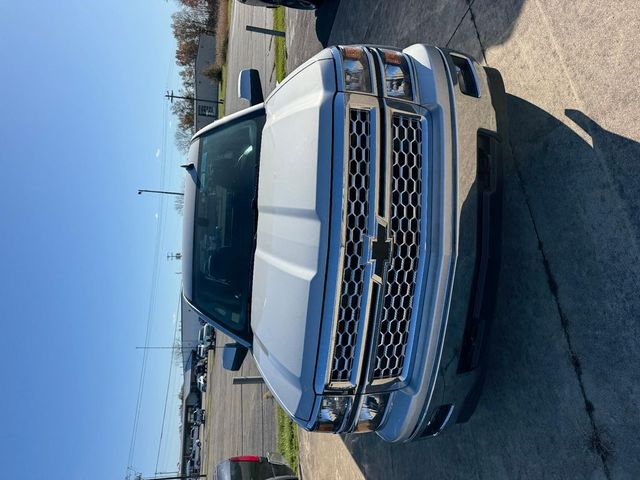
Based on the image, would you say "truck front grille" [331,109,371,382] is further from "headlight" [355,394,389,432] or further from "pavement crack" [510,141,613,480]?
"pavement crack" [510,141,613,480]

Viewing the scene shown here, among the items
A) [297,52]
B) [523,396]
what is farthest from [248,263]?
[297,52]

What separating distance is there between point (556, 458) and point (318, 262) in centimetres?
198

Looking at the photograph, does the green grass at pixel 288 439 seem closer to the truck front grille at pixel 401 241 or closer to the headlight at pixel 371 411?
the headlight at pixel 371 411

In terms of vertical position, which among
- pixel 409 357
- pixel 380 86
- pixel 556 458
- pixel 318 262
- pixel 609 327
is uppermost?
pixel 380 86

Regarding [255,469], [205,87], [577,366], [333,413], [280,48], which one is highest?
[205,87]

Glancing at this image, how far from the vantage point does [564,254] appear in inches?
116

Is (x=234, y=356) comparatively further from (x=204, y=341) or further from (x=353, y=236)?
(x=204, y=341)

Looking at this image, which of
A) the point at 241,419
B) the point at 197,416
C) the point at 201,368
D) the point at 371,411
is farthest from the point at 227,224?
Answer: the point at 201,368

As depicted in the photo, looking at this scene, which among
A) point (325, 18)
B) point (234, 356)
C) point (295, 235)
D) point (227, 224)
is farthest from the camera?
point (325, 18)

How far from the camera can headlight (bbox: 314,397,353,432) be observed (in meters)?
2.68

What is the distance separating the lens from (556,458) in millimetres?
2865

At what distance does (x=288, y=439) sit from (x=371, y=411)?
16.4ft

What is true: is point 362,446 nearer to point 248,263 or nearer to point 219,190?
point 248,263

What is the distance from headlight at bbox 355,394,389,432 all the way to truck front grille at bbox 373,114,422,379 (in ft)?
0.59
